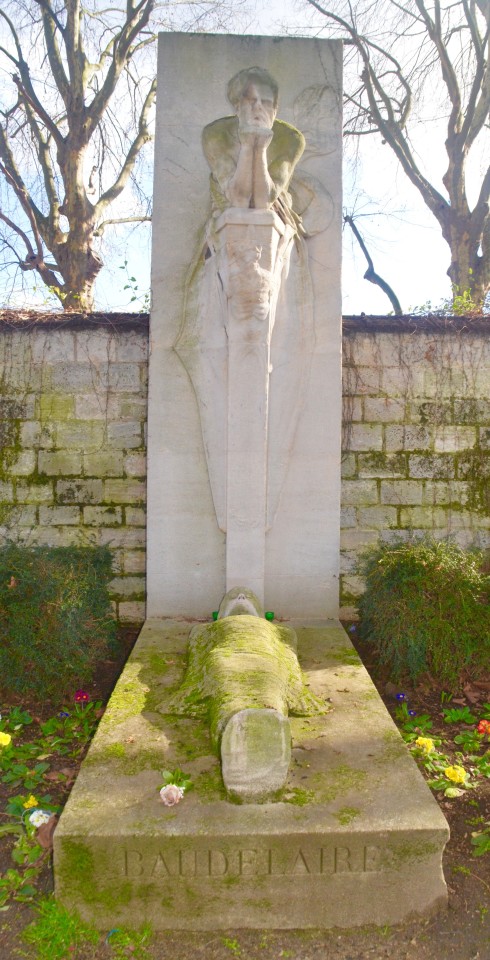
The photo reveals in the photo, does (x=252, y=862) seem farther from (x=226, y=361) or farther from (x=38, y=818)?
(x=226, y=361)

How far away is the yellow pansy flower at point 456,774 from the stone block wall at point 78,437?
2567 millimetres

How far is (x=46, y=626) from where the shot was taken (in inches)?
143

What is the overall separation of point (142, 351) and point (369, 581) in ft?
7.40

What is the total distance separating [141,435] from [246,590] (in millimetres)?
1666

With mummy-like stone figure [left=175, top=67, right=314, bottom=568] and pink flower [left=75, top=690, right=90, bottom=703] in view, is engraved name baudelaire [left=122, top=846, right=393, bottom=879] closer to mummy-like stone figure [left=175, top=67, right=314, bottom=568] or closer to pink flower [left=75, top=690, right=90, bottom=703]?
pink flower [left=75, top=690, right=90, bottom=703]

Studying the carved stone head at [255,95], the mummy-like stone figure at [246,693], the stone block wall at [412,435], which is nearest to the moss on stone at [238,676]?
the mummy-like stone figure at [246,693]

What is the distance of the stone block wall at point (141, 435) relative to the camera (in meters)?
4.77

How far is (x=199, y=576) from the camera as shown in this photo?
3941 mm

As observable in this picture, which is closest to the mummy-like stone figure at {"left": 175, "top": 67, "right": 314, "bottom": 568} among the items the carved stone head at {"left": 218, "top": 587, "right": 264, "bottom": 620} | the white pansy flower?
the carved stone head at {"left": 218, "top": 587, "right": 264, "bottom": 620}

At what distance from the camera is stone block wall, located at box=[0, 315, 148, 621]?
476 centimetres

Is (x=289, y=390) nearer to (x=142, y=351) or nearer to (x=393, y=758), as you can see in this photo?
(x=142, y=351)

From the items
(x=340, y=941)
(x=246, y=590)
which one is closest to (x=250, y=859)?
(x=340, y=941)

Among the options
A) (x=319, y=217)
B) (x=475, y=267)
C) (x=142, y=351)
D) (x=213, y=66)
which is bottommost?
(x=142, y=351)

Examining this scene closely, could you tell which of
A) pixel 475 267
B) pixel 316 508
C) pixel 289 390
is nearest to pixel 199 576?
pixel 316 508
